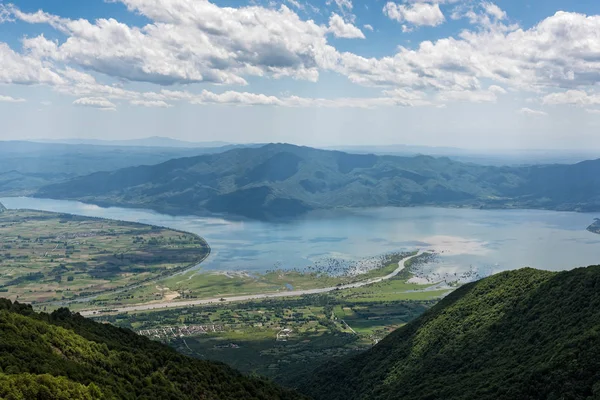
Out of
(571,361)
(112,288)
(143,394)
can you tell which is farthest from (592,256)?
(143,394)

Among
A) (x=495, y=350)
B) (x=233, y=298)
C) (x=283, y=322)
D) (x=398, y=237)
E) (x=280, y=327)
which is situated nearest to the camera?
(x=495, y=350)

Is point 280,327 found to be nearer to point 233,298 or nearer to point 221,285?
point 233,298

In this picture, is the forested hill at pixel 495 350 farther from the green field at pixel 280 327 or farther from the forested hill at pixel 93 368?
the green field at pixel 280 327

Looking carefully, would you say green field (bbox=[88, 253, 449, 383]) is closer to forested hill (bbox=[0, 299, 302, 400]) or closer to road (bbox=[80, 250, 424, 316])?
road (bbox=[80, 250, 424, 316])

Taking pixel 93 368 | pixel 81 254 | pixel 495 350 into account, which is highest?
pixel 93 368

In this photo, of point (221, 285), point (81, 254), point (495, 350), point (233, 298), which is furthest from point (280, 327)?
point (81, 254)

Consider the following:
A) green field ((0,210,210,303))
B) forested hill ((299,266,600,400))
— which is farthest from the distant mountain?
forested hill ((299,266,600,400))
